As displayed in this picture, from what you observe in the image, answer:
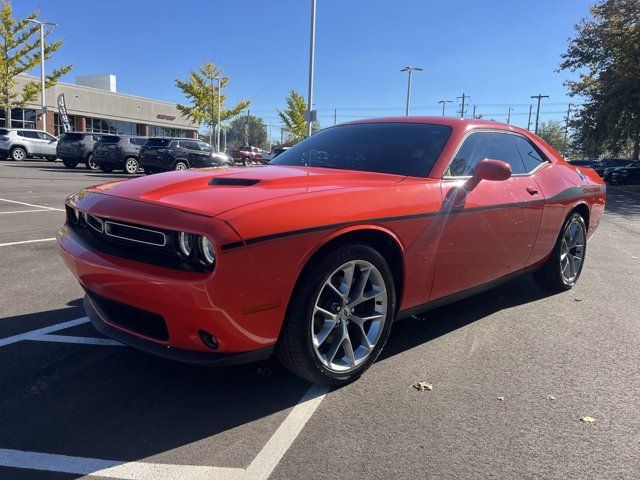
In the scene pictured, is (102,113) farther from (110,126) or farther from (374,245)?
(374,245)

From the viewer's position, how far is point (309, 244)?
248 cm

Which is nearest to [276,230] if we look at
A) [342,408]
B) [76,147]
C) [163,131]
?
[342,408]

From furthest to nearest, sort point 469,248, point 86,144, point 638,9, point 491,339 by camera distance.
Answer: point 638,9, point 86,144, point 491,339, point 469,248

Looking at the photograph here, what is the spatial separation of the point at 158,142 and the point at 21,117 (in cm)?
2452

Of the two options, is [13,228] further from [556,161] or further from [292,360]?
[556,161]

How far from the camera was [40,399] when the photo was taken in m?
2.62

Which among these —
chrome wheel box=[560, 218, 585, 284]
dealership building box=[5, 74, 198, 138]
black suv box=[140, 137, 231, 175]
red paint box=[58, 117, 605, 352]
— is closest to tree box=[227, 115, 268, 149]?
dealership building box=[5, 74, 198, 138]

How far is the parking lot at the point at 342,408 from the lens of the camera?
2.19 m

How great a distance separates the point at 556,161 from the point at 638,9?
2756cm

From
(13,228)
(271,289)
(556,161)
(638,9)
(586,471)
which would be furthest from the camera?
(638,9)

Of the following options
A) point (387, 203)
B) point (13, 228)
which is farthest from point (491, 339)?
point (13, 228)

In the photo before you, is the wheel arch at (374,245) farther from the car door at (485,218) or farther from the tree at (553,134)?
the tree at (553,134)

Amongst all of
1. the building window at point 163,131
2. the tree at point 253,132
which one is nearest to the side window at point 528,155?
the building window at point 163,131

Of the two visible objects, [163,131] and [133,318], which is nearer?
[133,318]
